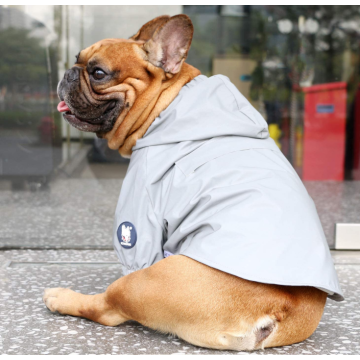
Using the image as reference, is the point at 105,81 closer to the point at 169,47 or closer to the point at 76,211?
the point at 169,47

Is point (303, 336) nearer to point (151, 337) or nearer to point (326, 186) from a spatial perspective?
point (151, 337)

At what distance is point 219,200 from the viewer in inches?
87.1

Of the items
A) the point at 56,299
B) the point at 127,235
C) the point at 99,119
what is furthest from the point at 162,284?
the point at 99,119

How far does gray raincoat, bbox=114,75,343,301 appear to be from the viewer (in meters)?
2.11

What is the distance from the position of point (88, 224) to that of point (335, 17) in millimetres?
3882

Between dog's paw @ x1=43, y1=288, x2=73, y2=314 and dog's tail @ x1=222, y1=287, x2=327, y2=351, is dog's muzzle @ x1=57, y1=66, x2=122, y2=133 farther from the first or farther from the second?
dog's tail @ x1=222, y1=287, x2=327, y2=351

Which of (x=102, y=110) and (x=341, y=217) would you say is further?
(x=341, y=217)

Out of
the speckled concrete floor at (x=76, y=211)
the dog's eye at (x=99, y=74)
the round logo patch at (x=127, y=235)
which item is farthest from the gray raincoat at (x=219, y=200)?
the speckled concrete floor at (x=76, y=211)

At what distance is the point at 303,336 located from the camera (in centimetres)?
230

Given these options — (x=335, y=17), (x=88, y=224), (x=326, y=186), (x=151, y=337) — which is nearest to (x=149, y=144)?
(x=151, y=337)

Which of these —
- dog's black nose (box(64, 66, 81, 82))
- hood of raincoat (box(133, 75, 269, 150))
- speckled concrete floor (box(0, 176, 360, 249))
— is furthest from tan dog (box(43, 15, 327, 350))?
speckled concrete floor (box(0, 176, 360, 249))

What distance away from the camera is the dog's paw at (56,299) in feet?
8.60

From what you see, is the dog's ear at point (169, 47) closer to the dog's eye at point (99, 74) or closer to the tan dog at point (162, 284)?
the tan dog at point (162, 284)

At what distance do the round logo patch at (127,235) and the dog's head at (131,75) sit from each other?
56 centimetres
